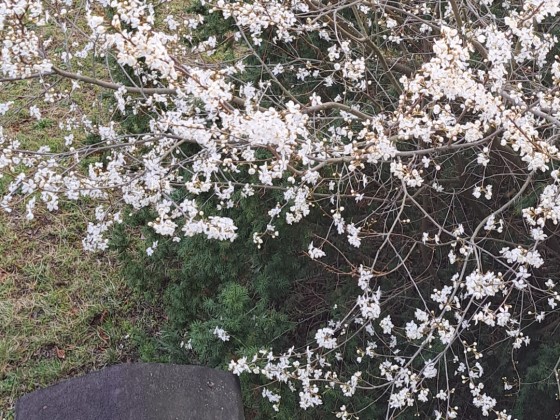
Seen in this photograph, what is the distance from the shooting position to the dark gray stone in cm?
238

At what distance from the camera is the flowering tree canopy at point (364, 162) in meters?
2.31

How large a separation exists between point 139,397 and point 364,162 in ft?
5.19

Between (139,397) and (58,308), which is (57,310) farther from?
(139,397)

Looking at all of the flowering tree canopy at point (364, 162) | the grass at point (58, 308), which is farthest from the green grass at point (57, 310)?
the flowering tree canopy at point (364, 162)

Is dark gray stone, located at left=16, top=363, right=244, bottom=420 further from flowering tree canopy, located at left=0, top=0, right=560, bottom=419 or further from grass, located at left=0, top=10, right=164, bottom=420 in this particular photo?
grass, located at left=0, top=10, right=164, bottom=420

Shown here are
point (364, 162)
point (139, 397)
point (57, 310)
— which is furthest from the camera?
point (57, 310)

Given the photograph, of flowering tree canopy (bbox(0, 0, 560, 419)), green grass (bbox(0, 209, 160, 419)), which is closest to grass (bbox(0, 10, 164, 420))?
green grass (bbox(0, 209, 160, 419))

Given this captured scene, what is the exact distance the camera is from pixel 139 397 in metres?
2.42

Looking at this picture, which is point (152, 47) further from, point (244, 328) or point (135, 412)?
point (244, 328)

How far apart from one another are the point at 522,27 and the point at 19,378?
336 centimetres

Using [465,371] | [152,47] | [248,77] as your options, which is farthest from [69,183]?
[465,371]

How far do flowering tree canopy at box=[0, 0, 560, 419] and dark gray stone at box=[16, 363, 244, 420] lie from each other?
23 centimetres

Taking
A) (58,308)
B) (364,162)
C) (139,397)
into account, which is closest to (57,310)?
(58,308)

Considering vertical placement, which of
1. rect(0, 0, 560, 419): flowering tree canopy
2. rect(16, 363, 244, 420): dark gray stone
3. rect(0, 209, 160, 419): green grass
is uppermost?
rect(0, 0, 560, 419): flowering tree canopy
